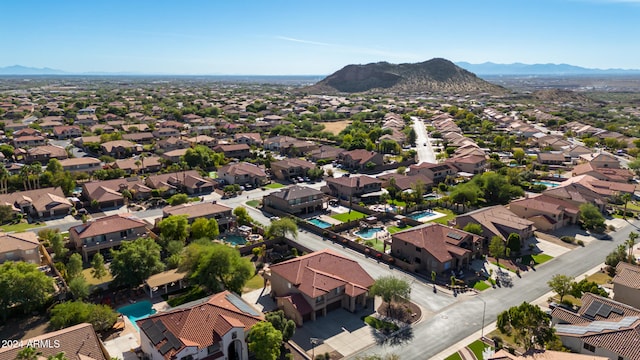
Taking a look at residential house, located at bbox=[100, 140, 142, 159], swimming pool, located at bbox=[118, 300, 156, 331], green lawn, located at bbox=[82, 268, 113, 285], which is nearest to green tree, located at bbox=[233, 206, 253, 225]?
green lawn, located at bbox=[82, 268, 113, 285]

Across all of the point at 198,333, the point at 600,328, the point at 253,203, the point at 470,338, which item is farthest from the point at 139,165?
the point at 600,328

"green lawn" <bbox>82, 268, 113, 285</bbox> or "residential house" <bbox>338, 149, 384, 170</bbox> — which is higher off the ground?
"residential house" <bbox>338, 149, 384, 170</bbox>

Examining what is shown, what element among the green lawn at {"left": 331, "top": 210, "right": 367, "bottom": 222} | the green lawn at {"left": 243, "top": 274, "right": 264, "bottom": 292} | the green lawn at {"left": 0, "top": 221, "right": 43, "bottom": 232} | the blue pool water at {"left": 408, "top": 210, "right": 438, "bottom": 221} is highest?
the green lawn at {"left": 0, "top": 221, "right": 43, "bottom": 232}

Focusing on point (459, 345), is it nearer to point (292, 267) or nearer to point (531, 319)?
point (531, 319)

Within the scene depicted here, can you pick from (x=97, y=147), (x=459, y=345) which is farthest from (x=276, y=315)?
(x=97, y=147)

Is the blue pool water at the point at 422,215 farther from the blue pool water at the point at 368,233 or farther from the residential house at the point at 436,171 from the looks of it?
the residential house at the point at 436,171

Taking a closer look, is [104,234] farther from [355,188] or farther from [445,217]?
[445,217]

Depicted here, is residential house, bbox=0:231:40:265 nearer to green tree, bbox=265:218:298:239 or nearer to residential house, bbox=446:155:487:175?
green tree, bbox=265:218:298:239
